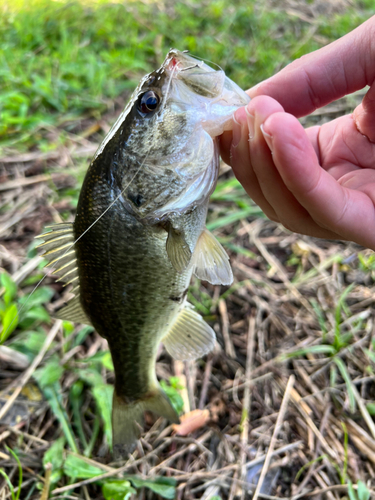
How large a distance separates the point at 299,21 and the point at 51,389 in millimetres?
6585

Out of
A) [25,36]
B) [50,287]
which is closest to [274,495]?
[50,287]

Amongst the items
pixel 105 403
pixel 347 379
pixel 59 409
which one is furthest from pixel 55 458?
pixel 347 379

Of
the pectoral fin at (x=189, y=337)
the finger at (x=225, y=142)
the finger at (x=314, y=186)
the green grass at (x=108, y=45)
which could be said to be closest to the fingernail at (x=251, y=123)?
the finger at (x=314, y=186)

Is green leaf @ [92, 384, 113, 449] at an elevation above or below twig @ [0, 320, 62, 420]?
below

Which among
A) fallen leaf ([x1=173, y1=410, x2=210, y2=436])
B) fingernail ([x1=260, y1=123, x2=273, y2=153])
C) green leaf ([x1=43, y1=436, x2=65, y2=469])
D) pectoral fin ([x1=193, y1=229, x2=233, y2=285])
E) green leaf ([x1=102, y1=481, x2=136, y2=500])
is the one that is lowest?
fallen leaf ([x1=173, y1=410, x2=210, y2=436])

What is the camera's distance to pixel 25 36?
5062mm

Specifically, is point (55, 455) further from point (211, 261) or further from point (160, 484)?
point (211, 261)

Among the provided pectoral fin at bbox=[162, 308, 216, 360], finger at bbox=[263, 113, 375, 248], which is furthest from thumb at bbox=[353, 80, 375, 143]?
pectoral fin at bbox=[162, 308, 216, 360]

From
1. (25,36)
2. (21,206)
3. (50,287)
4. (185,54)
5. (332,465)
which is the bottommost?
(332,465)

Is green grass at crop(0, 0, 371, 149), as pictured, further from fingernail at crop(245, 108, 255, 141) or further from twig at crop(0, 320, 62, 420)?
fingernail at crop(245, 108, 255, 141)

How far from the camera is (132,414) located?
189cm

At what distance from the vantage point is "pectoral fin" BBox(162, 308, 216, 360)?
190cm

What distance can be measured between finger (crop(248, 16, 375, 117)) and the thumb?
9 cm

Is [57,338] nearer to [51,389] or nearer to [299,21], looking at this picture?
[51,389]
